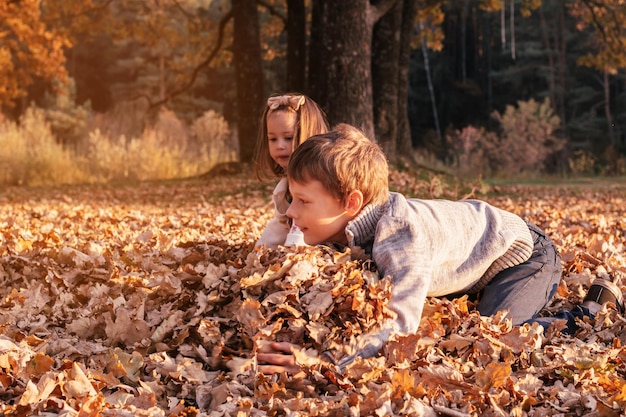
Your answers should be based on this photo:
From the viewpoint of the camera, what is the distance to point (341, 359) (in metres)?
2.75

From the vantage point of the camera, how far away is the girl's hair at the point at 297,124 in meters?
4.46

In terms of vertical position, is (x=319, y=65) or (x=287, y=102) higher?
(x=319, y=65)

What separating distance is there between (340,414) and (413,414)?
237 millimetres

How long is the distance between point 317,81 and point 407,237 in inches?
295

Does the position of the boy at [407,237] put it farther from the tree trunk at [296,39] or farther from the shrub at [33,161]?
the shrub at [33,161]

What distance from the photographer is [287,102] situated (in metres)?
4.47

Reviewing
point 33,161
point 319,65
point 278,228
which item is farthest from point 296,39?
point 278,228

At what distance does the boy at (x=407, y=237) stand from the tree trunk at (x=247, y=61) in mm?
11565

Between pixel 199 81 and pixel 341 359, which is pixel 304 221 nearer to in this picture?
pixel 341 359

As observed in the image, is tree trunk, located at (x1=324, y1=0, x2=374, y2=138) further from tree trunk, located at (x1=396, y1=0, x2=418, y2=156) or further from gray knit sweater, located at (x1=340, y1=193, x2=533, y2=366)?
gray knit sweater, located at (x1=340, y1=193, x2=533, y2=366)

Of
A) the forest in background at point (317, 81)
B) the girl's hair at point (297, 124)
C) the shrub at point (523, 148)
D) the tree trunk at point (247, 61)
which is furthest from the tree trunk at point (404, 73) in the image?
the girl's hair at point (297, 124)

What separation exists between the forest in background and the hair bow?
5.46 metres

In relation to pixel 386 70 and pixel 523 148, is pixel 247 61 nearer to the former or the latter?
pixel 386 70

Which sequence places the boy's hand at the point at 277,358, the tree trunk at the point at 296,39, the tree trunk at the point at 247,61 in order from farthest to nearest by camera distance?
the tree trunk at the point at 247,61, the tree trunk at the point at 296,39, the boy's hand at the point at 277,358
